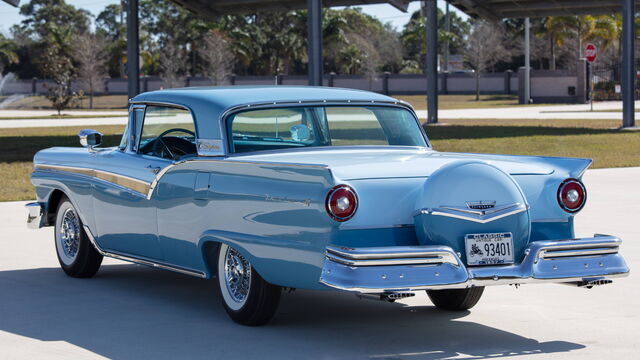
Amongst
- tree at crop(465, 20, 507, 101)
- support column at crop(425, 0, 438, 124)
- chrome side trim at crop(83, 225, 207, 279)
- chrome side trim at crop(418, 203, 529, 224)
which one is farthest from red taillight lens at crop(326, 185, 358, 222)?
tree at crop(465, 20, 507, 101)

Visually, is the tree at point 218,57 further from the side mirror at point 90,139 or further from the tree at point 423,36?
the side mirror at point 90,139

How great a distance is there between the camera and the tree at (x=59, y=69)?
202 ft

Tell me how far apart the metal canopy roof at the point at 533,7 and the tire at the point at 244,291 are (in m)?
30.4

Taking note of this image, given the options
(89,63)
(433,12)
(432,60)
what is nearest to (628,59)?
(432,60)

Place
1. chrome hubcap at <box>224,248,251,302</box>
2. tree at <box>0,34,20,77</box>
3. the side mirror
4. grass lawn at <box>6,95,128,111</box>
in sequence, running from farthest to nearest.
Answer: tree at <box>0,34,20,77</box>
grass lawn at <box>6,95,128,111</box>
the side mirror
chrome hubcap at <box>224,248,251,302</box>

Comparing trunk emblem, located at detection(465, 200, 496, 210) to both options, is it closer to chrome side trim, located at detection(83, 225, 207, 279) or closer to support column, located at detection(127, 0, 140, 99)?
chrome side trim, located at detection(83, 225, 207, 279)

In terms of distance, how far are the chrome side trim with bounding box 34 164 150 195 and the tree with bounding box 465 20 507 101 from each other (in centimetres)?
6926

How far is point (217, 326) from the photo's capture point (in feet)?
24.4

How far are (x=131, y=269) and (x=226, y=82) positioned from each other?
237 feet

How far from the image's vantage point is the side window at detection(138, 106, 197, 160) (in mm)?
8703

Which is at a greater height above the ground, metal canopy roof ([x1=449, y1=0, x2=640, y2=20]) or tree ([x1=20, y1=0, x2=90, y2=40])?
tree ([x1=20, y1=0, x2=90, y2=40])

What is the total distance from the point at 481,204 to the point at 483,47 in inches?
3114

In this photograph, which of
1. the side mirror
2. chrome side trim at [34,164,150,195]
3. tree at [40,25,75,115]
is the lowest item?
chrome side trim at [34,164,150,195]

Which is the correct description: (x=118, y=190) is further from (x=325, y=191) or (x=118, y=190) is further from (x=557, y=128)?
(x=557, y=128)
